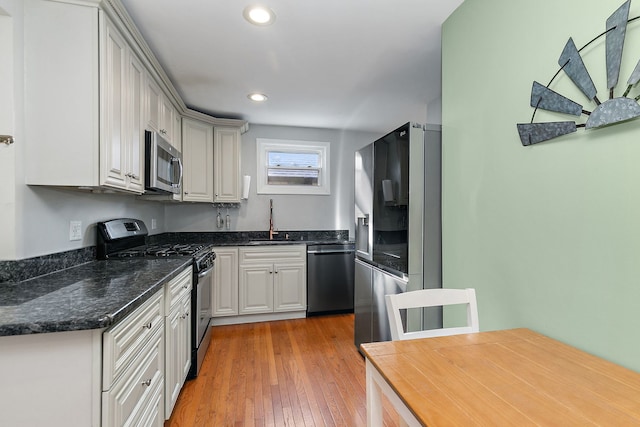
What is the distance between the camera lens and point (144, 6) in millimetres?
1700

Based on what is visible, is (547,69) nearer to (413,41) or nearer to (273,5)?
(413,41)

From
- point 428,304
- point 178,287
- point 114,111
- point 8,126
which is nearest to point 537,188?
point 428,304

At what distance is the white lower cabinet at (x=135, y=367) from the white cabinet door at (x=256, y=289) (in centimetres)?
179

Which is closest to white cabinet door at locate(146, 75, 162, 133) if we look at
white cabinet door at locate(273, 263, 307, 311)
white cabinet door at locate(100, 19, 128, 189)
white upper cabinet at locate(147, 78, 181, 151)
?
white upper cabinet at locate(147, 78, 181, 151)

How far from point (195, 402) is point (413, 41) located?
283 cm

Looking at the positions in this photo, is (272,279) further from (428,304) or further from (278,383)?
(428,304)

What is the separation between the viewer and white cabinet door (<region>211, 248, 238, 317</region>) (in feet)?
10.9

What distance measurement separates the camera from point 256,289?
346cm

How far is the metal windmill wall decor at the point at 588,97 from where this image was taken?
953 millimetres

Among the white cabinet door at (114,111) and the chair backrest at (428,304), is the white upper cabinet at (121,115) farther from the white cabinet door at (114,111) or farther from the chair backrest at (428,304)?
the chair backrest at (428,304)

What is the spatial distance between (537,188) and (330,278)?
2690mm

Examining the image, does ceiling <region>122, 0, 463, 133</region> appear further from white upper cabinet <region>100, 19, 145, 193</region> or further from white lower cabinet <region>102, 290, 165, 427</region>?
white lower cabinet <region>102, 290, 165, 427</region>

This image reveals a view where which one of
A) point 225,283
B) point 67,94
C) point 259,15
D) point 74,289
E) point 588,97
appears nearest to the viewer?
point 588,97

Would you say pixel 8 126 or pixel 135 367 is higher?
pixel 8 126
